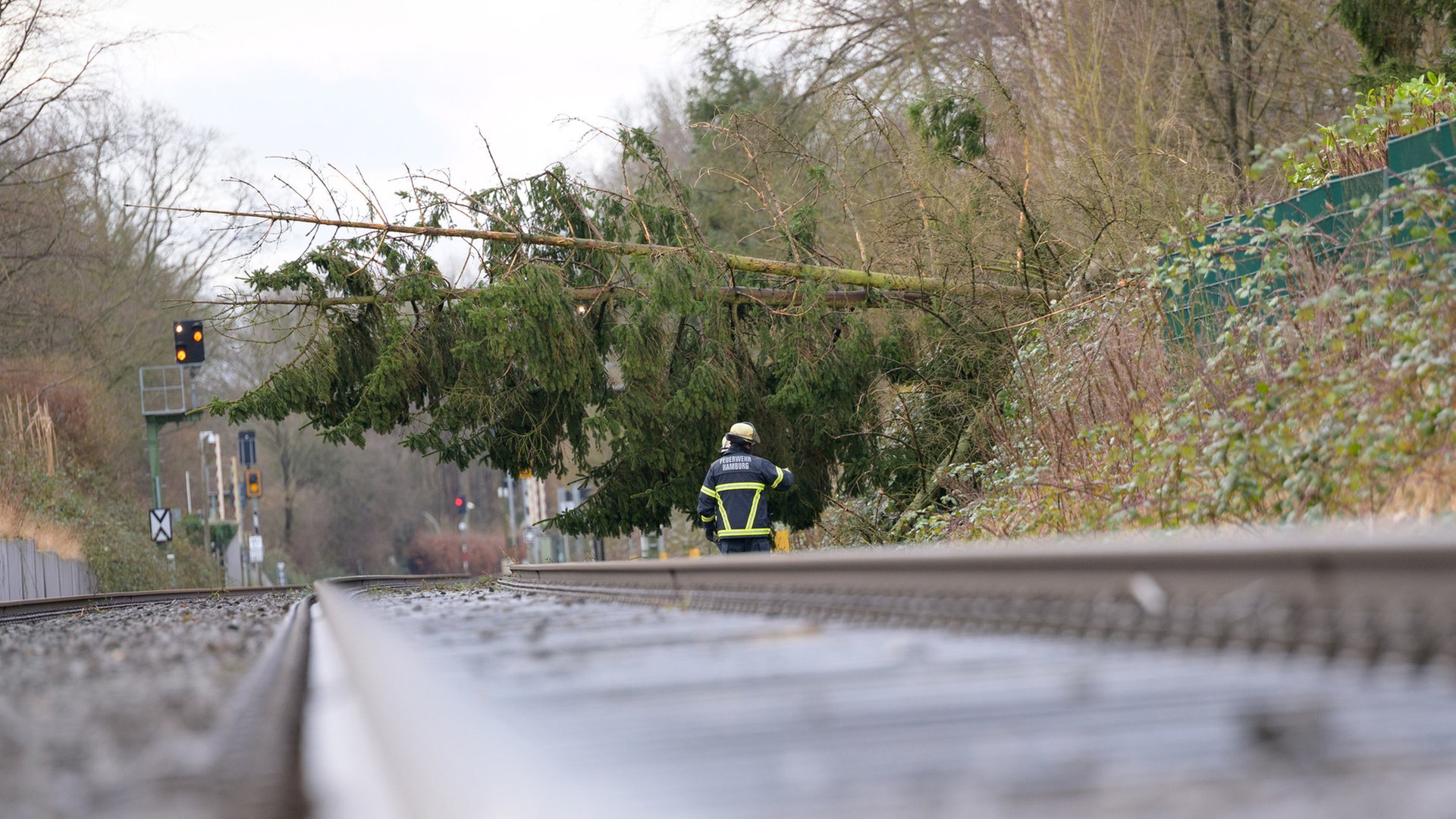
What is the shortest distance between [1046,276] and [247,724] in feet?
52.5

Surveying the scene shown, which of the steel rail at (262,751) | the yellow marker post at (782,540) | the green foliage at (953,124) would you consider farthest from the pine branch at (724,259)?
the steel rail at (262,751)

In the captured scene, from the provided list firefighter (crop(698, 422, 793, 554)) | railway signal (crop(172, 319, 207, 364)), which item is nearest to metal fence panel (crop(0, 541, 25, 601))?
railway signal (crop(172, 319, 207, 364))

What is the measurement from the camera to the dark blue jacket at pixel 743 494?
→ 41.7 feet

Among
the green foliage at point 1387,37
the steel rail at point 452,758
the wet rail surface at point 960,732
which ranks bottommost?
the wet rail surface at point 960,732

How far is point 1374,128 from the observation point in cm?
1059

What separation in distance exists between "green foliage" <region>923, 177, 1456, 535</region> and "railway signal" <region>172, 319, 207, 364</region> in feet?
63.3

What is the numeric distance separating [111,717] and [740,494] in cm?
922

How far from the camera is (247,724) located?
3.34 m

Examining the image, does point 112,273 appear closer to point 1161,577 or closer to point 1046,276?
point 1046,276

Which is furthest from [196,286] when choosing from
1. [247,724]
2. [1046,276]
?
[247,724]

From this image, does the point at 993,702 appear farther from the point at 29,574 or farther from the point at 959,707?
the point at 29,574

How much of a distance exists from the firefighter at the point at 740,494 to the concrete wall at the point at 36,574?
12748mm

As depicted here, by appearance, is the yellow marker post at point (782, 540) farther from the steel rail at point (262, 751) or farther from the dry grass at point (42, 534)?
the dry grass at point (42, 534)

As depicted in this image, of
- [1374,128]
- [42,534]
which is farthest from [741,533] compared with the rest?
[42,534]
